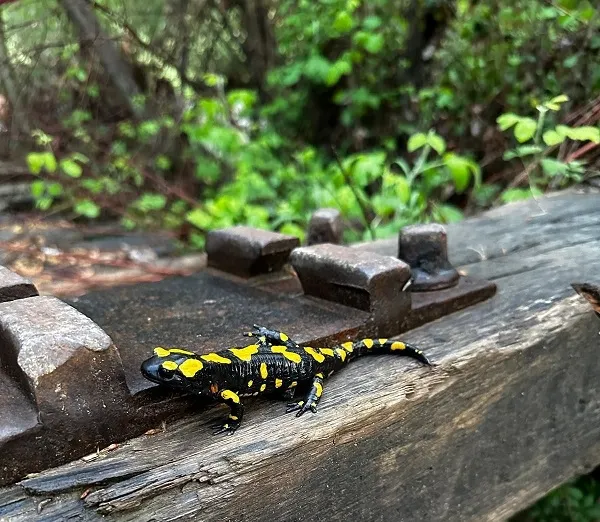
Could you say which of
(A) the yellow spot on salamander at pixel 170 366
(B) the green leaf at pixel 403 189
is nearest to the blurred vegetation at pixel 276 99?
(B) the green leaf at pixel 403 189

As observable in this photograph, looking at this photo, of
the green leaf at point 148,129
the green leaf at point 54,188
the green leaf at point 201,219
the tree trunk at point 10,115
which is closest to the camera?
the green leaf at point 201,219

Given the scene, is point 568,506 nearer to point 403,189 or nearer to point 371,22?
point 403,189

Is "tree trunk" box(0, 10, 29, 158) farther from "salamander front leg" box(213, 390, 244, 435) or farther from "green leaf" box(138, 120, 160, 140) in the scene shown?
"salamander front leg" box(213, 390, 244, 435)

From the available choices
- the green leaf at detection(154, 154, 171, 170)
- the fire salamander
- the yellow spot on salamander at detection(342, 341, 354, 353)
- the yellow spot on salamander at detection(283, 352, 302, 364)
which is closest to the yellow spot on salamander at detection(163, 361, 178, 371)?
the fire salamander

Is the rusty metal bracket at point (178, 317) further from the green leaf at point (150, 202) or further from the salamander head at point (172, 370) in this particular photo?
the green leaf at point (150, 202)

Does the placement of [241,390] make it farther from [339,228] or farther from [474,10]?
[474,10]

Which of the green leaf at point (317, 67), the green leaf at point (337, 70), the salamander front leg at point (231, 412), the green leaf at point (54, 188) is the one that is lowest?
the salamander front leg at point (231, 412)
